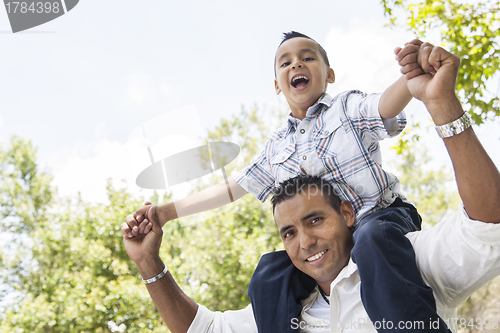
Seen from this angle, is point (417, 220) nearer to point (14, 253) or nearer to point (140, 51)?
point (140, 51)

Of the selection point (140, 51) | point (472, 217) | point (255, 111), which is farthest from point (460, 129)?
point (140, 51)

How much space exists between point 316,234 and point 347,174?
198mm

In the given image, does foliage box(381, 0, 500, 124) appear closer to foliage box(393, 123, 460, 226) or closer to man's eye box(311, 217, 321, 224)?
man's eye box(311, 217, 321, 224)

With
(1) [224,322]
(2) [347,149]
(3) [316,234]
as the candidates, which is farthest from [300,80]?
(1) [224,322]

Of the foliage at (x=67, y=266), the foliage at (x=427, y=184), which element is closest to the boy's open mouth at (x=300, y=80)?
the foliage at (x=67, y=266)

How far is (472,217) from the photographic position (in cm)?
88

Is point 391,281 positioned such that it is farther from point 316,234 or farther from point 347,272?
point 316,234

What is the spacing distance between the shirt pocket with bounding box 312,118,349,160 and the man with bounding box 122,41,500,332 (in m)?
0.13

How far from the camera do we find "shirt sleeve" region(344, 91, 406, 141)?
1.14 m

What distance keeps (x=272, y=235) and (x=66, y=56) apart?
250 inches

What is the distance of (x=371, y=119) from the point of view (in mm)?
1154

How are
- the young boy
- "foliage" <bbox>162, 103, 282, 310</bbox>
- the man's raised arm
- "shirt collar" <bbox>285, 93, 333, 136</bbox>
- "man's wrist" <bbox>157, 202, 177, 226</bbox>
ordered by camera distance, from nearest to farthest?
the man's raised arm
the young boy
"shirt collar" <bbox>285, 93, 333, 136</bbox>
"man's wrist" <bbox>157, 202, 177, 226</bbox>
"foliage" <bbox>162, 103, 282, 310</bbox>

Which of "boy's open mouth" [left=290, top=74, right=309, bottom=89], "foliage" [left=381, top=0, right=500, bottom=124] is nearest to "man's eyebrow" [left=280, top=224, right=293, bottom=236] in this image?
"boy's open mouth" [left=290, top=74, right=309, bottom=89]

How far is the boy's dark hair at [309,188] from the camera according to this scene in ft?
4.10
